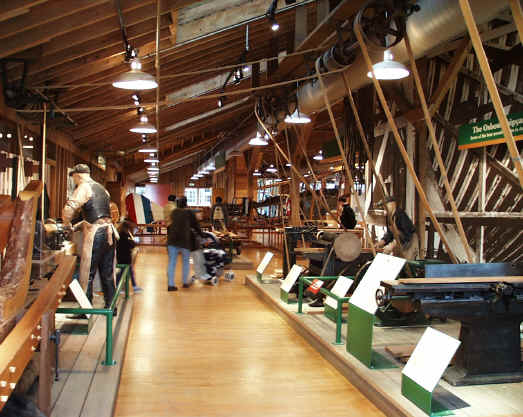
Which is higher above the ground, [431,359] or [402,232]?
[402,232]

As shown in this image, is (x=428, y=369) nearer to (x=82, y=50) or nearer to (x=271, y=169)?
(x=82, y=50)

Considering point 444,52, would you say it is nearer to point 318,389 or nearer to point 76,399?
point 318,389

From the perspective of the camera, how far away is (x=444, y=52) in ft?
24.0

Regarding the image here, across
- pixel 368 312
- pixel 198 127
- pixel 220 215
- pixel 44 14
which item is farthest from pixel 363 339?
pixel 198 127

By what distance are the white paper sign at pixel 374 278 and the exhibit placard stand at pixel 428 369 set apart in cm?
66

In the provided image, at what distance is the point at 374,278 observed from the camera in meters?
4.03

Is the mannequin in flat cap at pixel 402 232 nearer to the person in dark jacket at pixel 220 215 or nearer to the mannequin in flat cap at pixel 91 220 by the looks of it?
the mannequin in flat cap at pixel 91 220

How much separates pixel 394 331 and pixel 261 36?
4960 mm

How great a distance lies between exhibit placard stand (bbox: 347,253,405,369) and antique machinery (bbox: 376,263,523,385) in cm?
41

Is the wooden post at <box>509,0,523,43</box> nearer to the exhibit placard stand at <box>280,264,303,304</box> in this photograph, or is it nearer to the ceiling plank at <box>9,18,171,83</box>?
the exhibit placard stand at <box>280,264,303,304</box>

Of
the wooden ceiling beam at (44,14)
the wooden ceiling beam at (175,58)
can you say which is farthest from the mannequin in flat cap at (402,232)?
the wooden ceiling beam at (44,14)

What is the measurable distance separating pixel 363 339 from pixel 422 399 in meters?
0.93

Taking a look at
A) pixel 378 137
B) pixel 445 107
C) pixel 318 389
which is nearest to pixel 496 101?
pixel 318 389

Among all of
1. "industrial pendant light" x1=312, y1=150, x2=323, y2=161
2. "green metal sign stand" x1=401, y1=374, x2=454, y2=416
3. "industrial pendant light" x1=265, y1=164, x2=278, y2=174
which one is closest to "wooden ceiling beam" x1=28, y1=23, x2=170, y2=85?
"green metal sign stand" x1=401, y1=374, x2=454, y2=416
